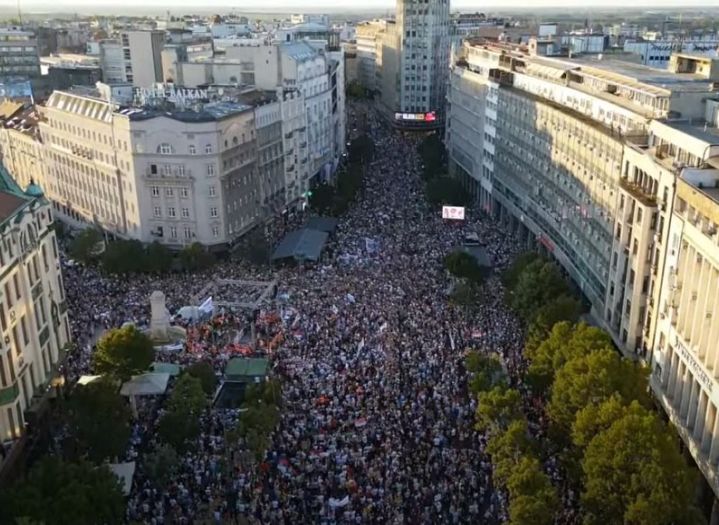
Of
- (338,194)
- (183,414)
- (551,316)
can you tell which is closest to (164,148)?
(338,194)

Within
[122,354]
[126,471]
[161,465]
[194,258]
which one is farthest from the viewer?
[194,258]

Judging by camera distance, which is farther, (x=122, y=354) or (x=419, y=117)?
(x=419, y=117)

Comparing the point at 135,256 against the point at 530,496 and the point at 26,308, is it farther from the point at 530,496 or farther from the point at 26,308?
the point at 530,496

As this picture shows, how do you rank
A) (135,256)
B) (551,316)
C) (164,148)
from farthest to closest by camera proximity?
1. (164,148)
2. (135,256)
3. (551,316)

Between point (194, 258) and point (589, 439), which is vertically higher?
point (589, 439)

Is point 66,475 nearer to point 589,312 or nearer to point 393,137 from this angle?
point 589,312

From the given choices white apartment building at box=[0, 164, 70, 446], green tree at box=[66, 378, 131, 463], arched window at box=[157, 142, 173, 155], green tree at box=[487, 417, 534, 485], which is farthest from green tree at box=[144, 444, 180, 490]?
arched window at box=[157, 142, 173, 155]
